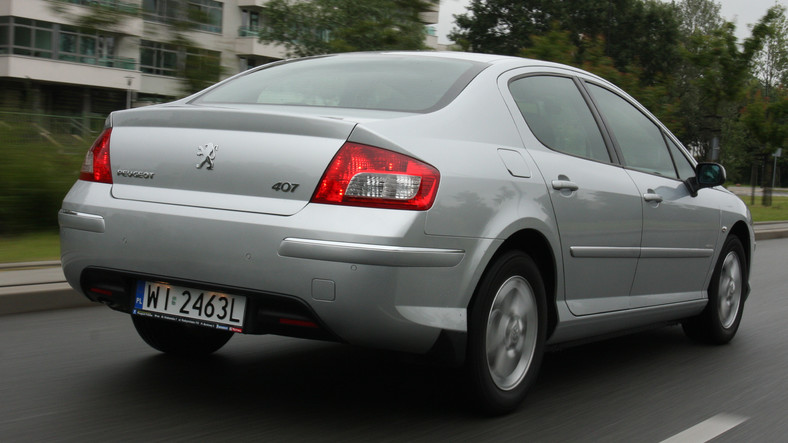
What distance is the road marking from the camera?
13.1 ft

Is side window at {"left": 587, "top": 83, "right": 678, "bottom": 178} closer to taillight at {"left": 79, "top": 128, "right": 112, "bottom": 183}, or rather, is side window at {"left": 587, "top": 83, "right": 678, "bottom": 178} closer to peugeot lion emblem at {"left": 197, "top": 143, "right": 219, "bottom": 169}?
peugeot lion emblem at {"left": 197, "top": 143, "right": 219, "bottom": 169}

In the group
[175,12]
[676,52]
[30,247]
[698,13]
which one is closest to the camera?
[30,247]

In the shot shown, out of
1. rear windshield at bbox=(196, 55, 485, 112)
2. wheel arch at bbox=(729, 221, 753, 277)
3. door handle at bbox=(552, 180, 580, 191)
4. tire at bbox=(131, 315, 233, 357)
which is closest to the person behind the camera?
rear windshield at bbox=(196, 55, 485, 112)

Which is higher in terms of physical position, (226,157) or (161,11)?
(161,11)

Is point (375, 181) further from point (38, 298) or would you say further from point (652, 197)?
point (38, 298)

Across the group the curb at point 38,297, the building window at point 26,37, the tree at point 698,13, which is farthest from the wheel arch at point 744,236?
the tree at point 698,13

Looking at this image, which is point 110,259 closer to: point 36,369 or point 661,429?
point 36,369

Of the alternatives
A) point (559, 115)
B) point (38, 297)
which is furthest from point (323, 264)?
point (38, 297)

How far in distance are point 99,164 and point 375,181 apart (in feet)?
4.30

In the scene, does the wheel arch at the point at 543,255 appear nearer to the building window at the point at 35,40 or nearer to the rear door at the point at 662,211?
the rear door at the point at 662,211

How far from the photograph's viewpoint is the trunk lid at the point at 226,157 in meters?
3.64

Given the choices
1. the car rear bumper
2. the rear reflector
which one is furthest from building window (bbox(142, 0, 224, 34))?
the rear reflector

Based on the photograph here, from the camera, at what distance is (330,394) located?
434cm

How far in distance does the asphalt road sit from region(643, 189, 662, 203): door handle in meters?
0.94
